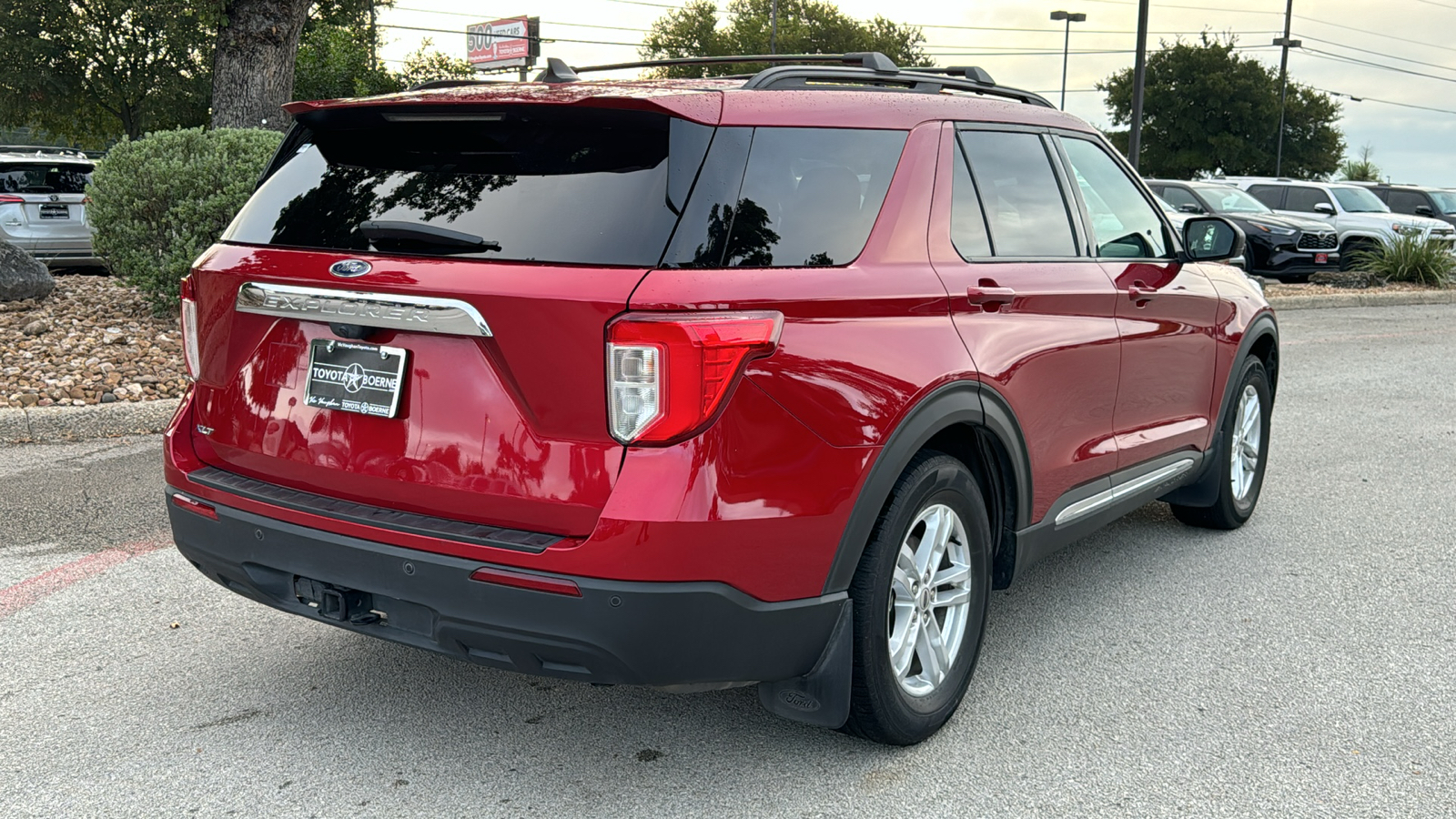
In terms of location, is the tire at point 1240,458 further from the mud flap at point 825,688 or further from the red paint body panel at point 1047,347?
the mud flap at point 825,688

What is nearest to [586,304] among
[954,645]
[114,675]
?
[954,645]

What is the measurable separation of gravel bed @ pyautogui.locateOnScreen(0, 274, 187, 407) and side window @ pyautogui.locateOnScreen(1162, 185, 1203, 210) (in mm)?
15908

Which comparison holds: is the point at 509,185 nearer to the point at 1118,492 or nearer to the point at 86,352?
the point at 1118,492

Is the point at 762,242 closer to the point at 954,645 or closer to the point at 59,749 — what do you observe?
the point at 954,645

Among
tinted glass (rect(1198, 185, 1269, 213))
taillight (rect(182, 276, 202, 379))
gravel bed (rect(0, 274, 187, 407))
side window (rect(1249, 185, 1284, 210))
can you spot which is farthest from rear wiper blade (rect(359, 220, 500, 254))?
side window (rect(1249, 185, 1284, 210))

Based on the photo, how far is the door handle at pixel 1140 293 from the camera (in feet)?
14.3

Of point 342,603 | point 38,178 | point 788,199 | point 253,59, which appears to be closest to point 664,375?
point 788,199

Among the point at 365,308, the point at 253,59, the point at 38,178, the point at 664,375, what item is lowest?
the point at 664,375

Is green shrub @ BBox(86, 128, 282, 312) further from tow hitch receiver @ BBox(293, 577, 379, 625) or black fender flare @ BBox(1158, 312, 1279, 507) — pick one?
black fender flare @ BBox(1158, 312, 1279, 507)

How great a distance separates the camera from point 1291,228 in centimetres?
1970

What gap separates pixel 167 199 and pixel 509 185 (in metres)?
7.10

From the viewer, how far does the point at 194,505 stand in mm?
3268

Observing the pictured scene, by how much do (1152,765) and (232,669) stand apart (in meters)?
2.75

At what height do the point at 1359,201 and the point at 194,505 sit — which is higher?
the point at 1359,201
